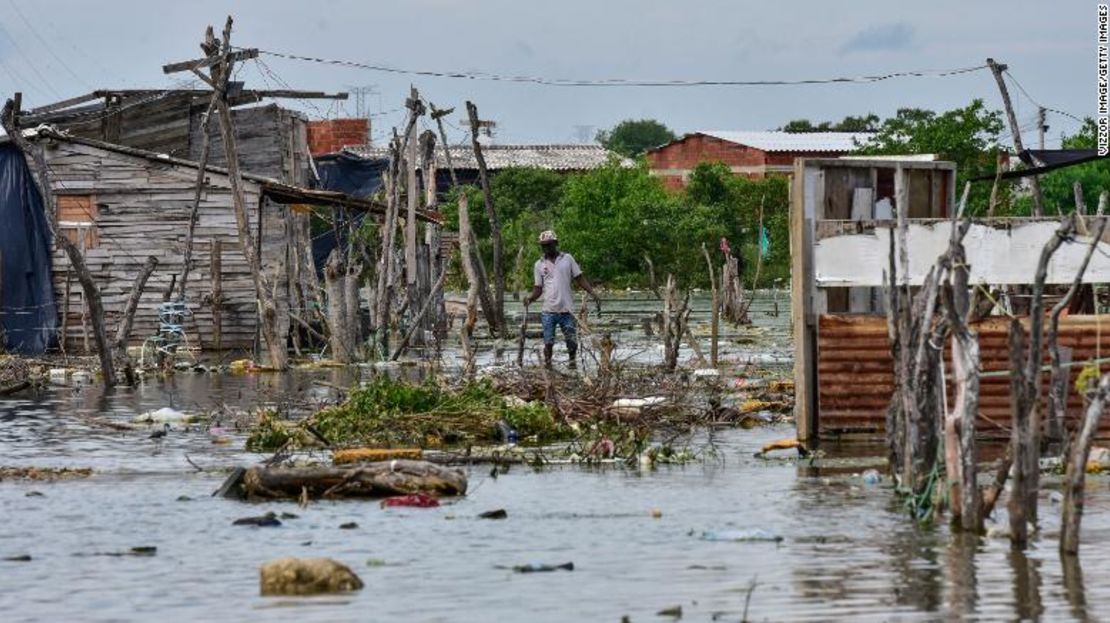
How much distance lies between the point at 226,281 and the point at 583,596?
2161 cm

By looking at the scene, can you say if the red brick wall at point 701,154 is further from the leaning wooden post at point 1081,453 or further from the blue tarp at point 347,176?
the leaning wooden post at point 1081,453

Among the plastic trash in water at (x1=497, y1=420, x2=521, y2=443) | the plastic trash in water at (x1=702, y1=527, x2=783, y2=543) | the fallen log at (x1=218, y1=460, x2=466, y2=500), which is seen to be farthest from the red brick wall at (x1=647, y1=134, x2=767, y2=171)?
the plastic trash in water at (x1=702, y1=527, x2=783, y2=543)

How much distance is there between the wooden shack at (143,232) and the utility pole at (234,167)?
4467 millimetres

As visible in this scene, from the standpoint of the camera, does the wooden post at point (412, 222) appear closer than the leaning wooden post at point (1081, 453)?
No

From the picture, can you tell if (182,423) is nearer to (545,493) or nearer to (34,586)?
(545,493)

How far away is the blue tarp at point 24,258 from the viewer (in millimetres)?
29812

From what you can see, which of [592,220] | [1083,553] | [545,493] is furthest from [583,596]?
[592,220]

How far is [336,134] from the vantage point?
61250mm

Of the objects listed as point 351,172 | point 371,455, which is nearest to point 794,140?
point 351,172

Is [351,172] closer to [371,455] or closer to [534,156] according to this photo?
[371,455]

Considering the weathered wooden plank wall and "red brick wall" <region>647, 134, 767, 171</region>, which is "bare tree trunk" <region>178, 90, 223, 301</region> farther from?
"red brick wall" <region>647, 134, 767, 171</region>

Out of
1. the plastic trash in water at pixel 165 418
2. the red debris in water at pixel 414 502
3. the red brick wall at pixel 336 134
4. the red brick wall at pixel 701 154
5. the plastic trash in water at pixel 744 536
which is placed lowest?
the plastic trash in water at pixel 744 536

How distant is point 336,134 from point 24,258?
3148 centimetres

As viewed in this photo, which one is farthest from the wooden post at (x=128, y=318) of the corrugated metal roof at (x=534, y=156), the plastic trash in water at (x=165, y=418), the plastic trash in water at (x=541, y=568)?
the corrugated metal roof at (x=534, y=156)
